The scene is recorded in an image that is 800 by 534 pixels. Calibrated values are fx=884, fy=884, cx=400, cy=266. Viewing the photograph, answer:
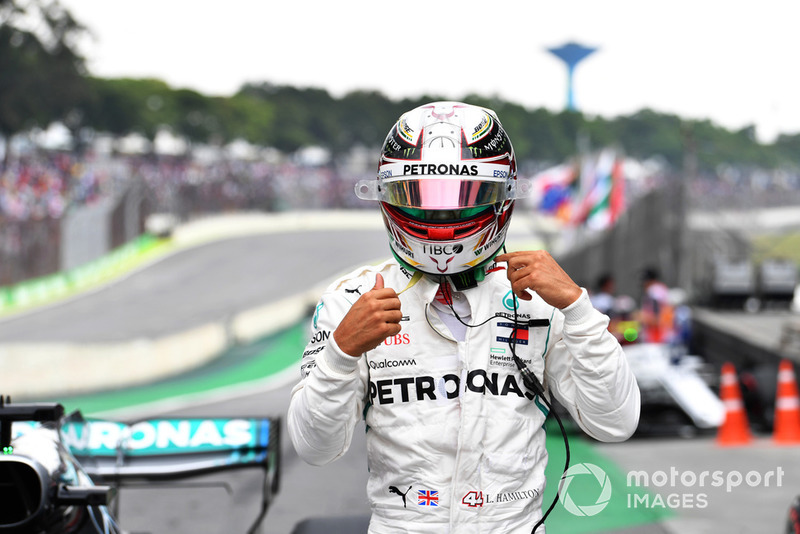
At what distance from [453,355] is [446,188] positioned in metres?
0.43

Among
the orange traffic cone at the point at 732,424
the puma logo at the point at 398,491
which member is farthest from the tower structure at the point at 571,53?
the puma logo at the point at 398,491

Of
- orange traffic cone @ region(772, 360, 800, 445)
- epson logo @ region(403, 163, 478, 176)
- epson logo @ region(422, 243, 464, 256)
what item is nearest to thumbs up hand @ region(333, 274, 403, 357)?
epson logo @ region(422, 243, 464, 256)

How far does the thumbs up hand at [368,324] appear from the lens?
2057 mm

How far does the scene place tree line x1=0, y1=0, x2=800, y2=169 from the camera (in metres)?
40.0

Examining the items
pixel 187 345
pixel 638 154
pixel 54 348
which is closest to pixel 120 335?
pixel 187 345

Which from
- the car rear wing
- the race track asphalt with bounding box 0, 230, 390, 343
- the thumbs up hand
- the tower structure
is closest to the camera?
the thumbs up hand

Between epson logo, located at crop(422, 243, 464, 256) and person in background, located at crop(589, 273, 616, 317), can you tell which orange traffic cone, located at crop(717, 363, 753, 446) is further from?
epson logo, located at crop(422, 243, 464, 256)

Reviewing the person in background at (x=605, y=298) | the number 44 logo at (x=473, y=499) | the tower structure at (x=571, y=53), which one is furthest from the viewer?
the tower structure at (x=571, y=53)

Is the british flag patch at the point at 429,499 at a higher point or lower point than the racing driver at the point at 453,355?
lower

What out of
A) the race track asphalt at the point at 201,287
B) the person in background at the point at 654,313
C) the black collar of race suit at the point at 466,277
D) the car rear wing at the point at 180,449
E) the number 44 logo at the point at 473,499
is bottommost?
the race track asphalt at the point at 201,287

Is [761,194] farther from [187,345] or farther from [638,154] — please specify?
[638,154]

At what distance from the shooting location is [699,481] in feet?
22.7

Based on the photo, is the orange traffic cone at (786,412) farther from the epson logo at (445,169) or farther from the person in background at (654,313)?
the epson logo at (445,169)

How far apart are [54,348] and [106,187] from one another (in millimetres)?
15845
